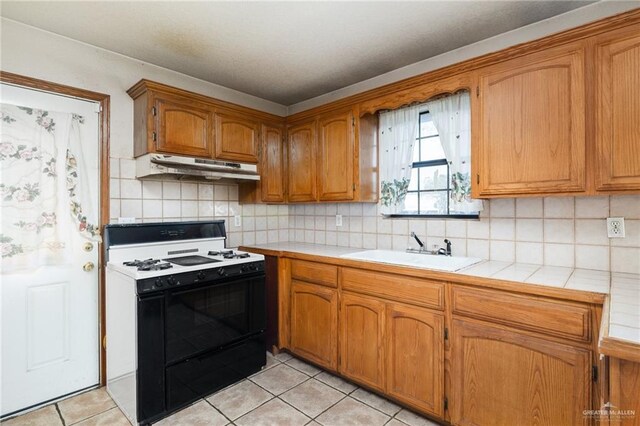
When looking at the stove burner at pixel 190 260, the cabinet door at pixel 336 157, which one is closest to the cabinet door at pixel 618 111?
the cabinet door at pixel 336 157

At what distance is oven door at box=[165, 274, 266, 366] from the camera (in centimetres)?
199

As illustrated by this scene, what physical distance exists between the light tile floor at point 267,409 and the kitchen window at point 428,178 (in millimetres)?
1413

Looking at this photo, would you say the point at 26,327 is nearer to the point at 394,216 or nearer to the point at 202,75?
the point at 202,75

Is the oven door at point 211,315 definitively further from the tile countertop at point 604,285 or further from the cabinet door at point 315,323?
the tile countertop at point 604,285

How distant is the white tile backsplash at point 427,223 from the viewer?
179cm

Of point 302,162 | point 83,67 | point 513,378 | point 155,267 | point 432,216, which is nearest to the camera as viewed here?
point 513,378

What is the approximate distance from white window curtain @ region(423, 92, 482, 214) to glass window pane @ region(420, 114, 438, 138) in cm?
15

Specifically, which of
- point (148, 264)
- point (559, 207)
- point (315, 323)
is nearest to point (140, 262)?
point (148, 264)

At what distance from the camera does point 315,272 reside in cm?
251

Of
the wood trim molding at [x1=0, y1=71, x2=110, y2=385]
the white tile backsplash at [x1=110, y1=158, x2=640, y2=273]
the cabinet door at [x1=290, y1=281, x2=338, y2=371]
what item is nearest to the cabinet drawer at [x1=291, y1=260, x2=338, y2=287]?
the cabinet door at [x1=290, y1=281, x2=338, y2=371]

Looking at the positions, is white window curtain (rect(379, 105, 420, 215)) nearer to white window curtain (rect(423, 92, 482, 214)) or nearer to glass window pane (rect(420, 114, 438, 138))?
glass window pane (rect(420, 114, 438, 138))

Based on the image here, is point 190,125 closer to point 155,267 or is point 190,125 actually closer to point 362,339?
point 155,267

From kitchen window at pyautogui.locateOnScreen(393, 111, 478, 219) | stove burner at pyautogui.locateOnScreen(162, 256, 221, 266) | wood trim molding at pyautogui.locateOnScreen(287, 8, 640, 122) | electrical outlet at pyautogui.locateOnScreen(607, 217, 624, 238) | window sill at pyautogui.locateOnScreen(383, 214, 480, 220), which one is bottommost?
stove burner at pyautogui.locateOnScreen(162, 256, 221, 266)

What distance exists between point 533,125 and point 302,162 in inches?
73.9
